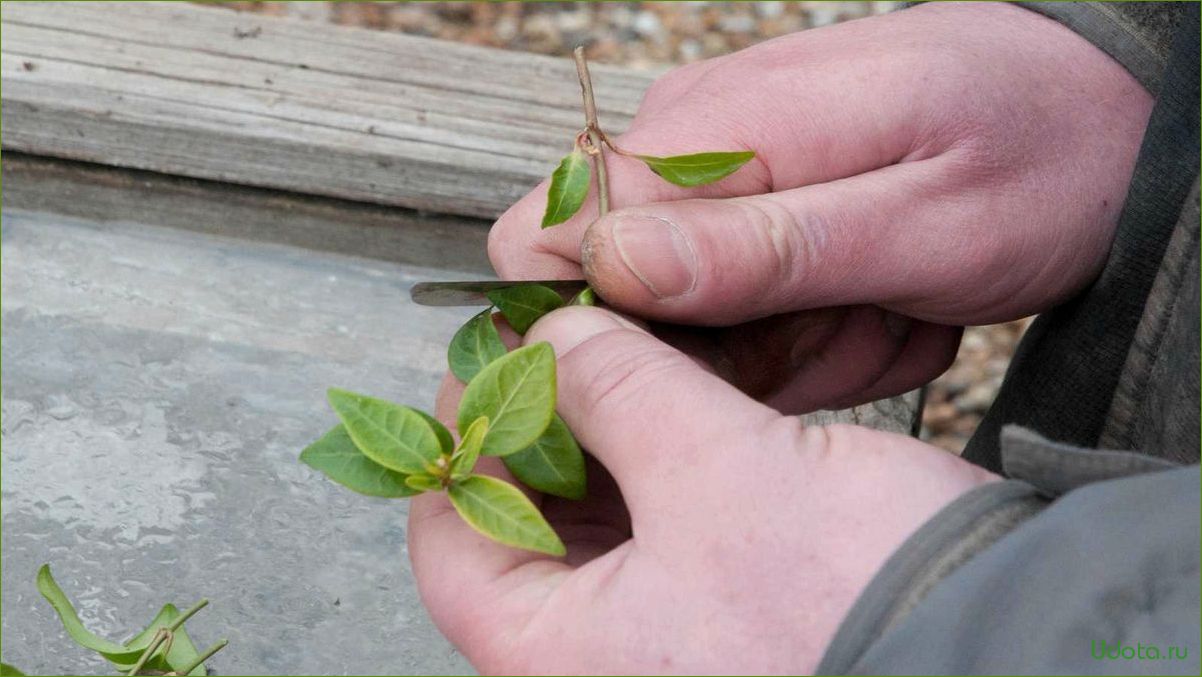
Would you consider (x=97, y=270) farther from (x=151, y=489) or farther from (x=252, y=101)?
(x=151, y=489)

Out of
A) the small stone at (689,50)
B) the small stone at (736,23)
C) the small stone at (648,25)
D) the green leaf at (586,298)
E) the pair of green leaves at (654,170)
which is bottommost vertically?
the small stone at (689,50)

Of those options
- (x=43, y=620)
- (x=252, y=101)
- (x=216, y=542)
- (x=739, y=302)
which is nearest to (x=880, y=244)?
(x=739, y=302)

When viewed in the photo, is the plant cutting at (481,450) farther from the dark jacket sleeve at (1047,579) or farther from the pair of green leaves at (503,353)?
the dark jacket sleeve at (1047,579)

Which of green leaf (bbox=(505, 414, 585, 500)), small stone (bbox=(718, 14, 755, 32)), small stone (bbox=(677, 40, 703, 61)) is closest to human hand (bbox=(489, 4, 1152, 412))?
green leaf (bbox=(505, 414, 585, 500))

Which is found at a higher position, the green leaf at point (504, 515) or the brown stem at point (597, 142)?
the brown stem at point (597, 142)

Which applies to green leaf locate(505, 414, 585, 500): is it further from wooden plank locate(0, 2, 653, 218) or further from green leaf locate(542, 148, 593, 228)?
wooden plank locate(0, 2, 653, 218)

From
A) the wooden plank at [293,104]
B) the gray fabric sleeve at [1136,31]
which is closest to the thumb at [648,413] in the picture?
the gray fabric sleeve at [1136,31]

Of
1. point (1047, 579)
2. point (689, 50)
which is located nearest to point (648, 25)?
point (689, 50)
